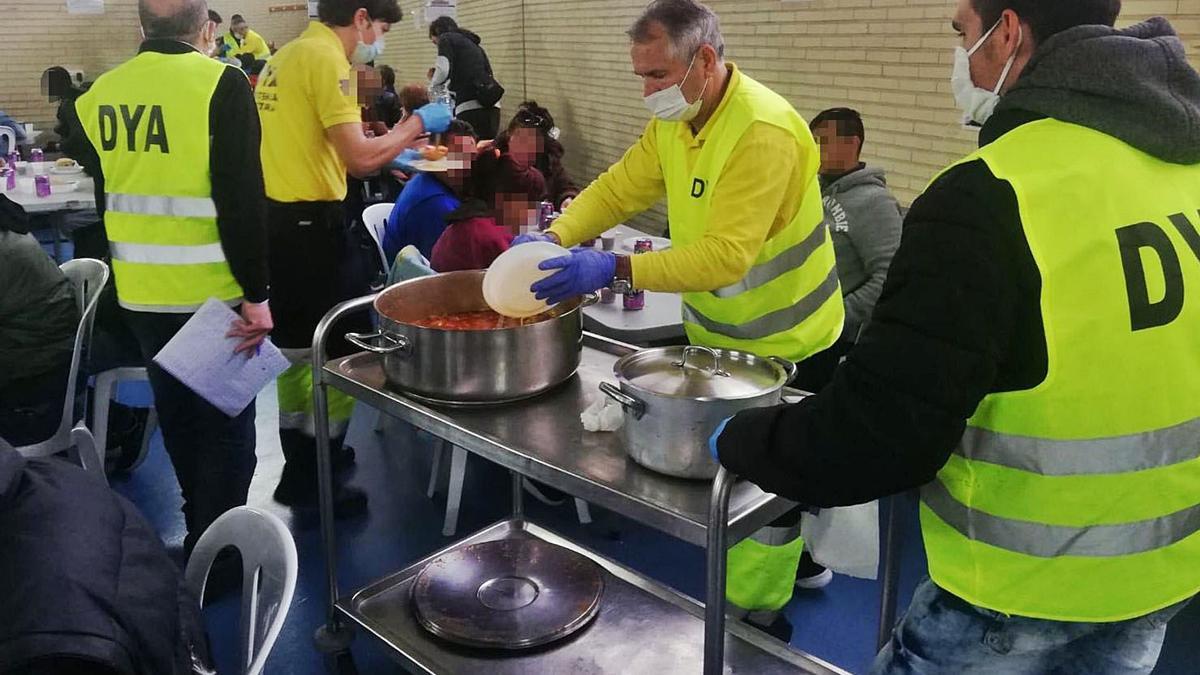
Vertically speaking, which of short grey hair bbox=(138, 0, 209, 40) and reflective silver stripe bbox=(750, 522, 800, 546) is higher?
short grey hair bbox=(138, 0, 209, 40)

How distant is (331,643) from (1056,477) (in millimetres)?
1921

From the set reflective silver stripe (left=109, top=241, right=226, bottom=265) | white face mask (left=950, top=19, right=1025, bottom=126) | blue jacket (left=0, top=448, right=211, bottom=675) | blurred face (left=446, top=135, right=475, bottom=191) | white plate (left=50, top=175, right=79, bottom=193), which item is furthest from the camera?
white plate (left=50, top=175, right=79, bottom=193)

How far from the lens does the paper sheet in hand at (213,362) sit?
2.61 meters

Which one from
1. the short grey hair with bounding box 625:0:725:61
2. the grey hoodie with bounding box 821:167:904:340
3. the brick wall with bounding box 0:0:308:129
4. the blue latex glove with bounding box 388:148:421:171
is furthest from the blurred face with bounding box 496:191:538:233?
the brick wall with bounding box 0:0:308:129

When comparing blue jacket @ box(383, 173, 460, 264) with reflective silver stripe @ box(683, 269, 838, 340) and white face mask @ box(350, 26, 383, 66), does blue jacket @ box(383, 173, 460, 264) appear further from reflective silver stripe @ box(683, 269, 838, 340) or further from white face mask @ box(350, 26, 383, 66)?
reflective silver stripe @ box(683, 269, 838, 340)

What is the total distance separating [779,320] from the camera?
2.32 m

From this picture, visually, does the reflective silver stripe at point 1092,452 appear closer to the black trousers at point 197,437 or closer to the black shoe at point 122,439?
the black trousers at point 197,437

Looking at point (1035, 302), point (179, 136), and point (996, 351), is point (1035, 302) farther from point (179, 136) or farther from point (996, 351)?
point (179, 136)

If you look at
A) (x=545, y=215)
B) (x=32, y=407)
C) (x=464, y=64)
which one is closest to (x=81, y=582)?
(x=32, y=407)

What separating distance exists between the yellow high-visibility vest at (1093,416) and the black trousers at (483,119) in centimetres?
670

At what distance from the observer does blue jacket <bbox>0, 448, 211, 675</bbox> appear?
102 cm

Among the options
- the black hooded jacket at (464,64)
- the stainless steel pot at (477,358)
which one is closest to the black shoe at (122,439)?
the stainless steel pot at (477,358)

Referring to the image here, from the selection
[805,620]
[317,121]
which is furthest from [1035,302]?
[317,121]

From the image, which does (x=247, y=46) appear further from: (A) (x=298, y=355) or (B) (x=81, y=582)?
(B) (x=81, y=582)
